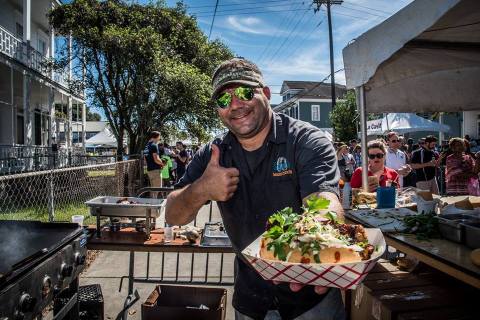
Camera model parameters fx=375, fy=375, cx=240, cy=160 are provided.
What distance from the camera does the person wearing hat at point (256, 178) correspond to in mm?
1952

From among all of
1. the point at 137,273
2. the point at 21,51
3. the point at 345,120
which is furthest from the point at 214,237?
the point at 345,120

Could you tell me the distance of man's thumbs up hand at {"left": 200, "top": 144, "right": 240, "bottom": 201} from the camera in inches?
77.2

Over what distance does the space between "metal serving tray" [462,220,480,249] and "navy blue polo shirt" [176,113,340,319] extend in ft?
4.85

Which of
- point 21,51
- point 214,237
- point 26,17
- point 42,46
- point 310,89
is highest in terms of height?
point 310,89

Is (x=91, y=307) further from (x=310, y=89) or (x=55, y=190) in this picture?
(x=310, y=89)

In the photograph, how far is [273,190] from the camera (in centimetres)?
203

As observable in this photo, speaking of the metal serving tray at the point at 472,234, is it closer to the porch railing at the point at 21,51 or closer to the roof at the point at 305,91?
the porch railing at the point at 21,51

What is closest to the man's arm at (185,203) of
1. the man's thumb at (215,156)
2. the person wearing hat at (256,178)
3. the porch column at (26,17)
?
the person wearing hat at (256,178)

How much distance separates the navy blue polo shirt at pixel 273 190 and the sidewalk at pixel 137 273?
2.50 m

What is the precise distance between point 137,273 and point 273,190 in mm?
4304

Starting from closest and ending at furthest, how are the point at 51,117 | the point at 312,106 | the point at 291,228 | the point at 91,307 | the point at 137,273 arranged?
the point at 291,228 < the point at 91,307 < the point at 137,273 < the point at 51,117 < the point at 312,106

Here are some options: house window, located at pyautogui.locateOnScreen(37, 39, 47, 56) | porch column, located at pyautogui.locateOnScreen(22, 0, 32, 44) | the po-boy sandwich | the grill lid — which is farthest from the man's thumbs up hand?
house window, located at pyautogui.locateOnScreen(37, 39, 47, 56)

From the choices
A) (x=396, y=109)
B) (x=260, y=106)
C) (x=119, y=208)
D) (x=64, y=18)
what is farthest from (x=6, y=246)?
(x=64, y=18)

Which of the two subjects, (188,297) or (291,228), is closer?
(291,228)
